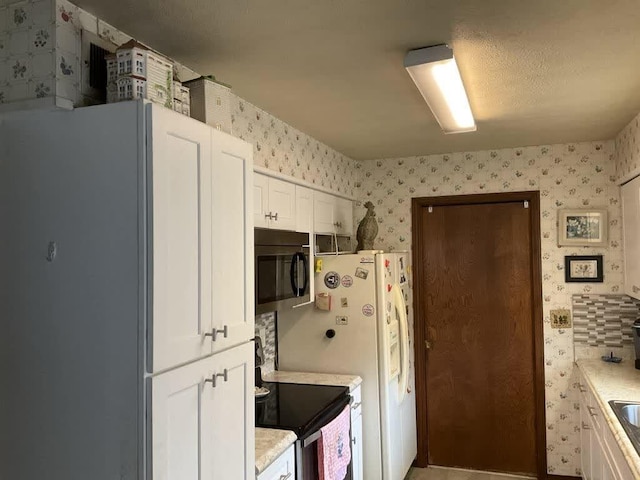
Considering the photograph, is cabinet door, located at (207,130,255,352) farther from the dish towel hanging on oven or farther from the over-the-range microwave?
the dish towel hanging on oven

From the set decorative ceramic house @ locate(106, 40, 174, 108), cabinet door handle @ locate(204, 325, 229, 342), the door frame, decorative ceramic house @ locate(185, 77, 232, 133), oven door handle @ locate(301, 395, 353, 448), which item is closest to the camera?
decorative ceramic house @ locate(106, 40, 174, 108)

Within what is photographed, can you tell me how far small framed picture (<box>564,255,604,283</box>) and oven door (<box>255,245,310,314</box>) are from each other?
1.97m

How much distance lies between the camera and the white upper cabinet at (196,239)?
52.9 inches

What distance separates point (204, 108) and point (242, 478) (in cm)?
125

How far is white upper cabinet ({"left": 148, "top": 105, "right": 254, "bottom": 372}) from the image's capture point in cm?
134

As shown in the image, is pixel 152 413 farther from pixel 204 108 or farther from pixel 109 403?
pixel 204 108

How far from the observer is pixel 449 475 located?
3918mm

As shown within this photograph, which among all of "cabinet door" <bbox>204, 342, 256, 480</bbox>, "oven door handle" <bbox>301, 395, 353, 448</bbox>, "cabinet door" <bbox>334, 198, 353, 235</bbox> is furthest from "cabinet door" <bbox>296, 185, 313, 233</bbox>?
"cabinet door" <bbox>204, 342, 256, 480</bbox>

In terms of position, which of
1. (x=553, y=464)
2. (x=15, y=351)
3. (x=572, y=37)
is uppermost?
(x=572, y=37)

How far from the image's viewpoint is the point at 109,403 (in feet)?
4.38

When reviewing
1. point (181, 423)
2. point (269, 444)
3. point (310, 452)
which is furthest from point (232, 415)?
point (310, 452)

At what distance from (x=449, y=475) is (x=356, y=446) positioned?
4.10 ft

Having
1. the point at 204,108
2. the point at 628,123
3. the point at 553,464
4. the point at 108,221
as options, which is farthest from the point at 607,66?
the point at 553,464

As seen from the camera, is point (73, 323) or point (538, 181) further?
point (538, 181)
